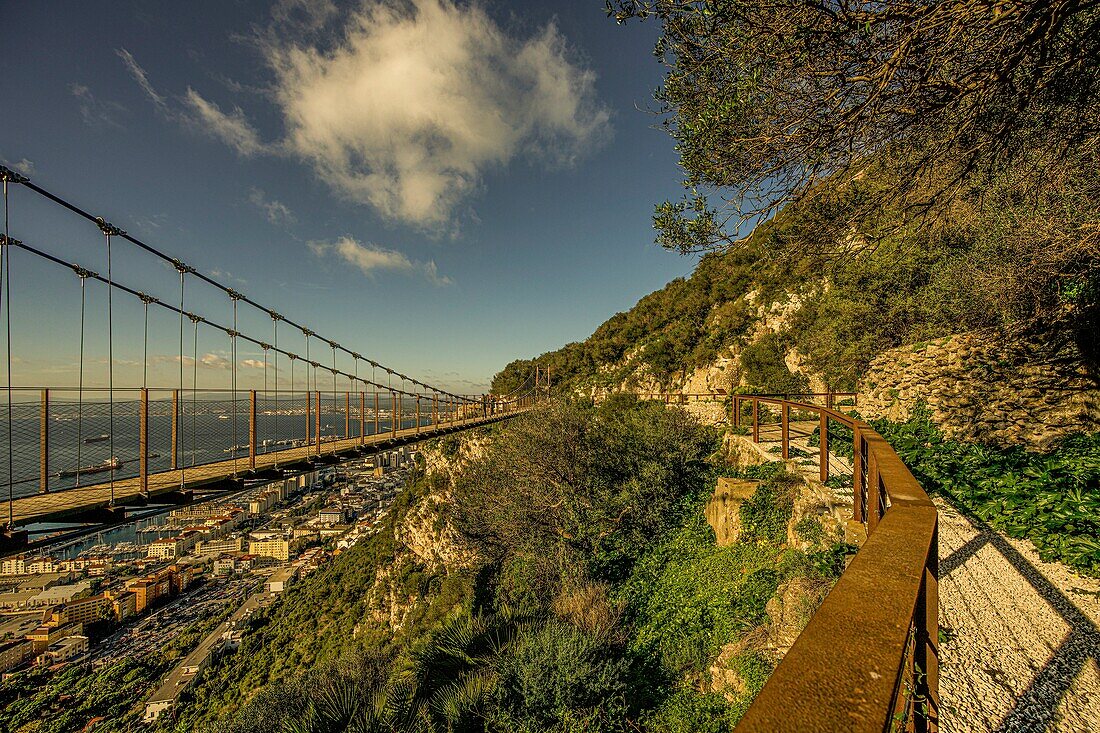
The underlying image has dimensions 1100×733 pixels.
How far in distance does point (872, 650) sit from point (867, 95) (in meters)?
4.20

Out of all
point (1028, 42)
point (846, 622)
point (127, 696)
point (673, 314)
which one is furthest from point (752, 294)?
point (127, 696)

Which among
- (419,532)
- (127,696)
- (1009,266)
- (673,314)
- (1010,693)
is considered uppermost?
(673,314)

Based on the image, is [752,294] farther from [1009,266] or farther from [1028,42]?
[1028,42]

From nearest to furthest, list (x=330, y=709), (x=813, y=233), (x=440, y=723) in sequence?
(x=813, y=233), (x=440, y=723), (x=330, y=709)

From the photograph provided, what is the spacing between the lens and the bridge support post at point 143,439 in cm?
518

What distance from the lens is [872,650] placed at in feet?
2.20

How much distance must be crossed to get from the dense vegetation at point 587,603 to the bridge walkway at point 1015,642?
3.74ft

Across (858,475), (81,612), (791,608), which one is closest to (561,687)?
(791,608)

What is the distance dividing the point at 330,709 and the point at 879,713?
846 cm

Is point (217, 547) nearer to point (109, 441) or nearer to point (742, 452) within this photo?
point (109, 441)

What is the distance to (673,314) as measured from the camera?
80.6ft

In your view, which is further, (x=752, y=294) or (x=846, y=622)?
(x=752, y=294)

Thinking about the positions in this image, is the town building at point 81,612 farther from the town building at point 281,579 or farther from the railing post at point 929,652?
the railing post at point 929,652

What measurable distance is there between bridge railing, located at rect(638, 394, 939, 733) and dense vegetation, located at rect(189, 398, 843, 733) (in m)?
3.38
